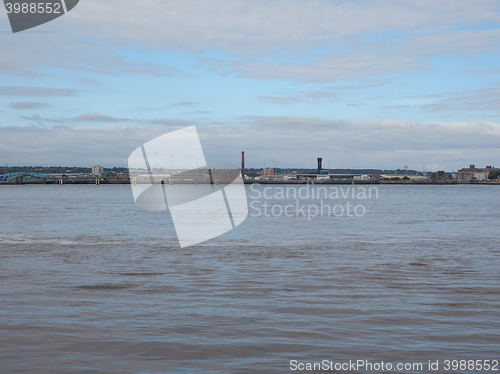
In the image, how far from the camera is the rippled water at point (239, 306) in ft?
25.5

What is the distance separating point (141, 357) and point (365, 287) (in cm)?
659

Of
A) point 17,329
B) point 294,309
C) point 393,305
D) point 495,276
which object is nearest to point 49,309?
point 17,329

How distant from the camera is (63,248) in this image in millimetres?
20781

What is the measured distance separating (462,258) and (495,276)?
3.81 m

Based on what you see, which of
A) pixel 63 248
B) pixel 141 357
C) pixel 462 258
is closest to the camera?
pixel 141 357

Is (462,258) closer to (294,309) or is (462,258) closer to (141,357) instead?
(294,309)

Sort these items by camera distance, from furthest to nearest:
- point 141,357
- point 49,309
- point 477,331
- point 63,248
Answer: point 63,248, point 49,309, point 477,331, point 141,357

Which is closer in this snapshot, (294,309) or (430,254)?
(294,309)

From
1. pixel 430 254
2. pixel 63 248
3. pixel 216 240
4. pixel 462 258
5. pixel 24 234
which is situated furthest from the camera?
pixel 24 234

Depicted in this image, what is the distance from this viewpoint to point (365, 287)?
42.1ft

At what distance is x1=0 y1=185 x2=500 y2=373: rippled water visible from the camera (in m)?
7.78

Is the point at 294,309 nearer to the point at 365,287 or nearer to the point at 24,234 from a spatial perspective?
the point at 365,287

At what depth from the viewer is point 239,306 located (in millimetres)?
10758

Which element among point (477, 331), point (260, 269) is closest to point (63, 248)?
point (260, 269)
